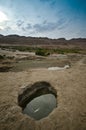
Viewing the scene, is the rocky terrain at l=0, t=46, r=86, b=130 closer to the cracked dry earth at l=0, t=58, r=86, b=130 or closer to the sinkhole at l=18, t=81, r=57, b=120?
the cracked dry earth at l=0, t=58, r=86, b=130

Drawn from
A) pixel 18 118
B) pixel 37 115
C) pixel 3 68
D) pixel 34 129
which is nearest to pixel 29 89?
pixel 37 115

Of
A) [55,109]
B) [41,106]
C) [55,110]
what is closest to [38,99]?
[41,106]

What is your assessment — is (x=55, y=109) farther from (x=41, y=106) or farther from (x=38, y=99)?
(x=38, y=99)

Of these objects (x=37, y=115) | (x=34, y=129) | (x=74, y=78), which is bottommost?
(x=37, y=115)

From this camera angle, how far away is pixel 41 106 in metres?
8.20

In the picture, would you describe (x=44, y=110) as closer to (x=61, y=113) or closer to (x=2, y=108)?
(x=61, y=113)

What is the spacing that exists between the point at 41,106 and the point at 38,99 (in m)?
0.88

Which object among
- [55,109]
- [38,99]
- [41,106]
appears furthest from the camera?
[38,99]

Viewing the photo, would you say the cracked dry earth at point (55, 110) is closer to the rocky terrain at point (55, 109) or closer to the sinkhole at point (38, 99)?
the rocky terrain at point (55, 109)

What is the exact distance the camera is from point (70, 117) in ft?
19.7

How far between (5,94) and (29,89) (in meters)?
2.01

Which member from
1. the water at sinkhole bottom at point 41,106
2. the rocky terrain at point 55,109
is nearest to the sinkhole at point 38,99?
the water at sinkhole bottom at point 41,106

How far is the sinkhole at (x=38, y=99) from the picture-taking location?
7541 millimetres

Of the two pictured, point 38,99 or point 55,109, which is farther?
point 38,99
